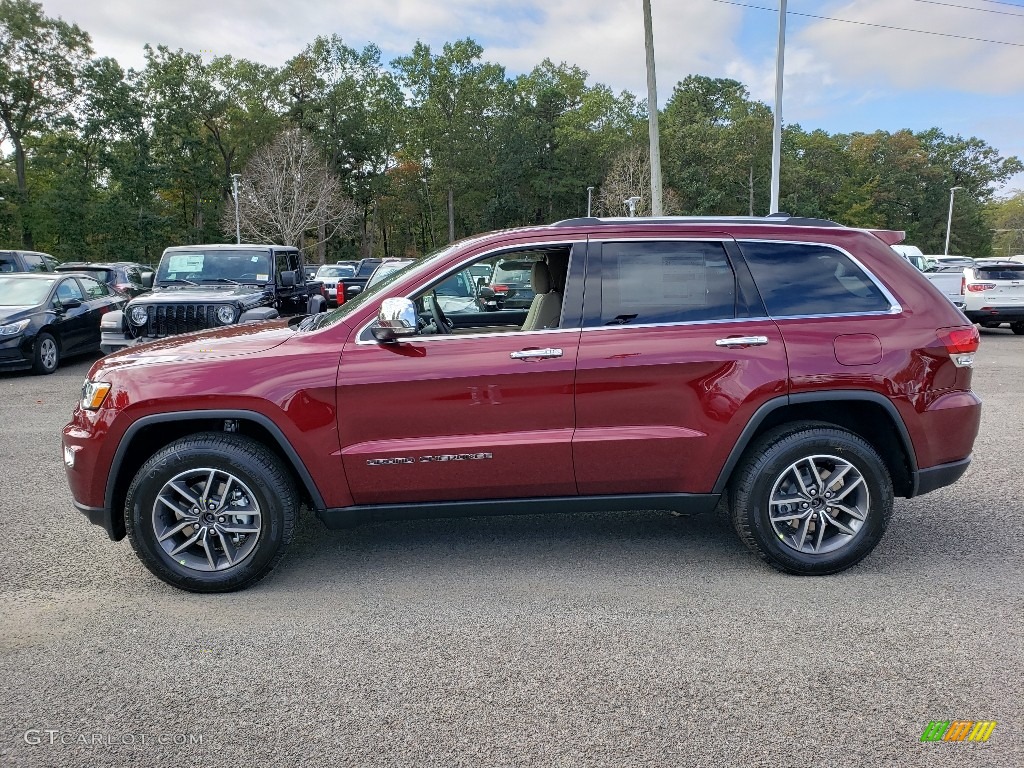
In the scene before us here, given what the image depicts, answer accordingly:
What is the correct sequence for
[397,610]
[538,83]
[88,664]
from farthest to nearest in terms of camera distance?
1. [538,83]
2. [397,610]
3. [88,664]

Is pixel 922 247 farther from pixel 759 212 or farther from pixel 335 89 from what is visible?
pixel 335 89

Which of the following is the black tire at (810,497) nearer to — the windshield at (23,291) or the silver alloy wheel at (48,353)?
the silver alloy wheel at (48,353)

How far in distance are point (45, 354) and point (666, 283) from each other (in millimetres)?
10975

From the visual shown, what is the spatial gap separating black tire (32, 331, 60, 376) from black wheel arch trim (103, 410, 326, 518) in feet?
29.9

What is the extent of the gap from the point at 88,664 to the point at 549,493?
222 cm

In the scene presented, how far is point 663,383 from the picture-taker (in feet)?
12.9

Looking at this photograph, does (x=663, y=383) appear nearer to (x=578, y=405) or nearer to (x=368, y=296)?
(x=578, y=405)

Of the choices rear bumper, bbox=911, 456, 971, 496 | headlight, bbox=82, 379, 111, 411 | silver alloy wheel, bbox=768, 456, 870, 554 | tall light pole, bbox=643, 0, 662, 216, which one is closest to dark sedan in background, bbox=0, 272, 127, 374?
headlight, bbox=82, 379, 111, 411

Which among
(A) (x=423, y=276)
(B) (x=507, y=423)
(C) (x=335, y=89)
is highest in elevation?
(C) (x=335, y=89)

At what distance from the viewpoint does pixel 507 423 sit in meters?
3.89

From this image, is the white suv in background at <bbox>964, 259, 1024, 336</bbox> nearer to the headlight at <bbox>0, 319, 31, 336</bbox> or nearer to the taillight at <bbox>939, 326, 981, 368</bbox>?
the taillight at <bbox>939, 326, 981, 368</bbox>

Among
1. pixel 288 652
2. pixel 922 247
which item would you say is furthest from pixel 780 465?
pixel 922 247

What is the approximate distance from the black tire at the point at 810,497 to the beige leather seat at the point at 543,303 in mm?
1283

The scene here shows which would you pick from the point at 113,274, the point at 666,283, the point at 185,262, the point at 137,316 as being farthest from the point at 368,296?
the point at 113,274
